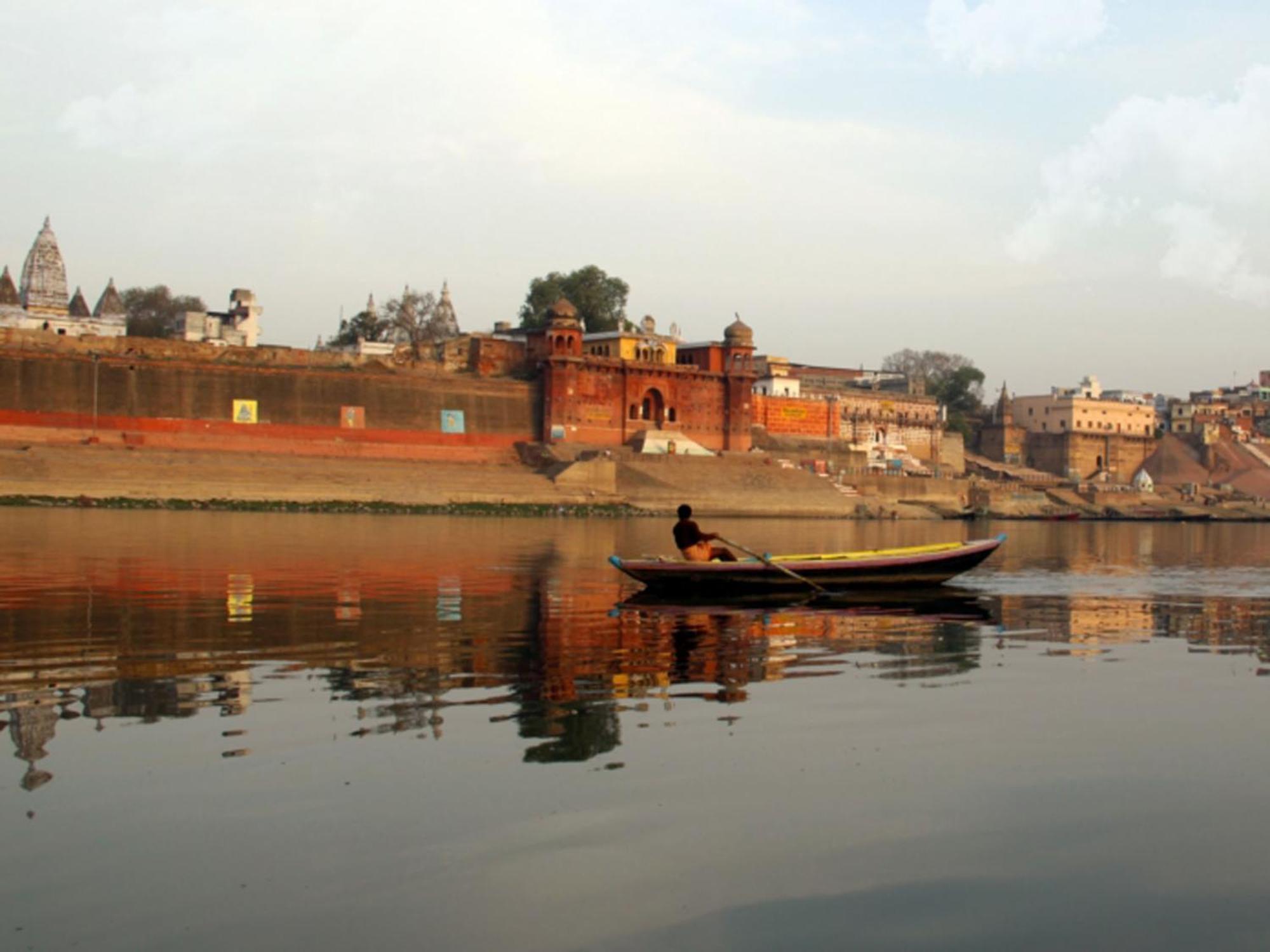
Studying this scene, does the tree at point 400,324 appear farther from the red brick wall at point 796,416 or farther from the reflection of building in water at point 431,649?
the reflection of building in water at point 431,649

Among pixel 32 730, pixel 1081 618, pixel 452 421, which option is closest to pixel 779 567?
pixel 1081 618

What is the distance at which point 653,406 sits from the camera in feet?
221

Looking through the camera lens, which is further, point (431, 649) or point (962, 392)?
point (962, 392)

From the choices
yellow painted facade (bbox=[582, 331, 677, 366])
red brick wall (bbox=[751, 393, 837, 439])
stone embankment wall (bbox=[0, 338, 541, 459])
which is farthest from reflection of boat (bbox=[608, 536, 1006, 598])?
red brick wall (bbox=[751, 393, 837, 439])

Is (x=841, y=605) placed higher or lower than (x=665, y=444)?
lower

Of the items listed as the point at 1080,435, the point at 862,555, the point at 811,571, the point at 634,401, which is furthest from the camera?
the point at 1080,435

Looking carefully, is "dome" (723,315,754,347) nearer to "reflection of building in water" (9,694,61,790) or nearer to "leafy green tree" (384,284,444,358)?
"leafy green tree" (384,284,444,358)

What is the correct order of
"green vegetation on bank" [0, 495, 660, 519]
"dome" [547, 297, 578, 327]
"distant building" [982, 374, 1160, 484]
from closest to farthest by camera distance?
"green vegetation on bank" [0, 495, 660, 519] < "dome" [547, 297, 578, 327] < "distant building" [982, 374, 1160, 484]

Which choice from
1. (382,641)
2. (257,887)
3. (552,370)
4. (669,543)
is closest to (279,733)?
(257,887)

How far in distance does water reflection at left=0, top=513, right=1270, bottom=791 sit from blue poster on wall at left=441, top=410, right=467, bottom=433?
119ft

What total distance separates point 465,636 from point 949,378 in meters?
94.4

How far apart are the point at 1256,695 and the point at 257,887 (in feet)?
26.1

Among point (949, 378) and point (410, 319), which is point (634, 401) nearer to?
point (410, 319)

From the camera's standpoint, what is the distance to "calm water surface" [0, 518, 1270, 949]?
5.20 metres
